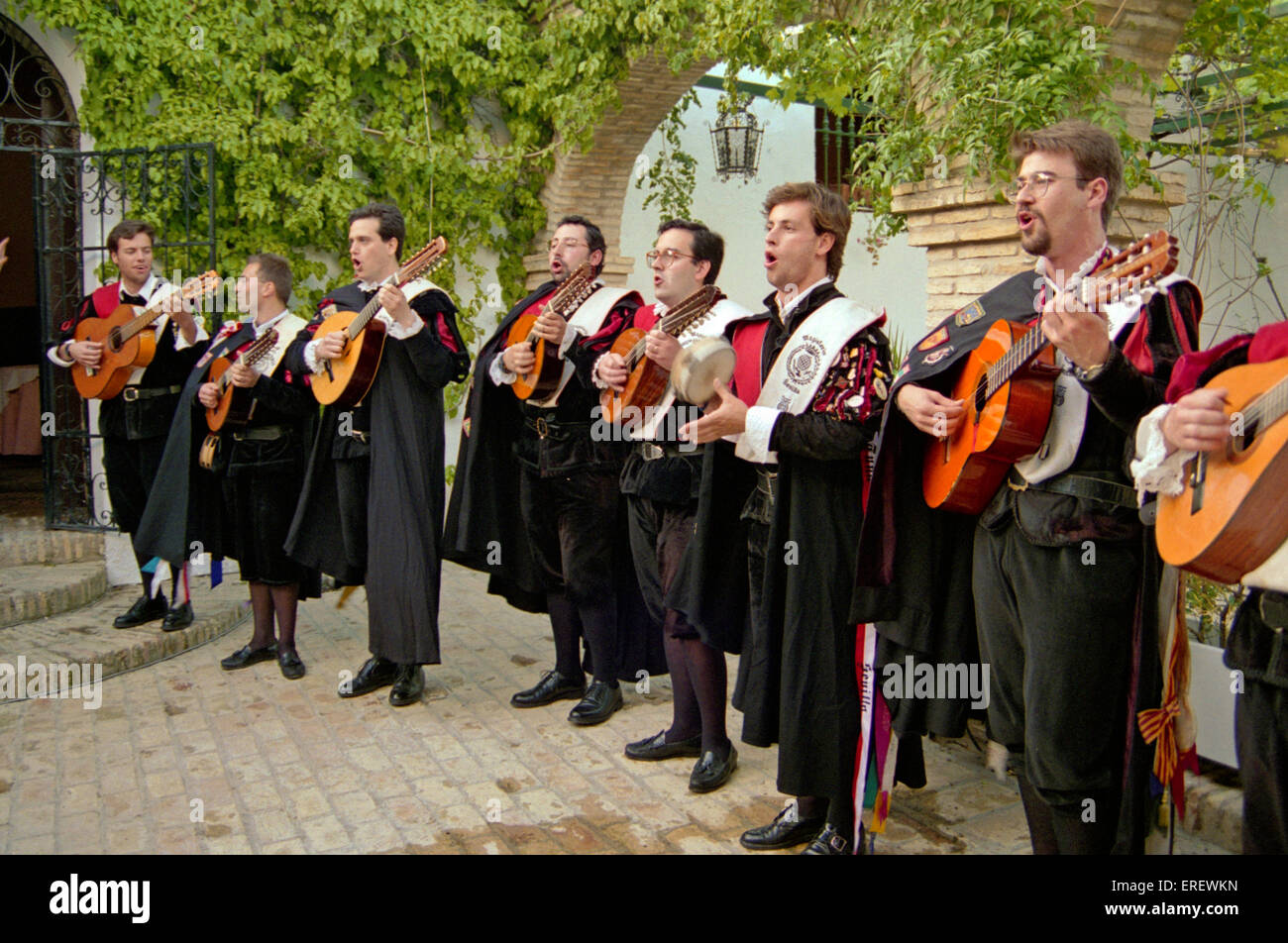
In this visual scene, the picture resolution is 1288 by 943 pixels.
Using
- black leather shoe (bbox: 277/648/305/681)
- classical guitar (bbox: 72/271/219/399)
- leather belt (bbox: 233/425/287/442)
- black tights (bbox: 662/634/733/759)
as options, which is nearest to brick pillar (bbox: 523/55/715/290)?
classical guitar (bbox: 72/271/219/399)

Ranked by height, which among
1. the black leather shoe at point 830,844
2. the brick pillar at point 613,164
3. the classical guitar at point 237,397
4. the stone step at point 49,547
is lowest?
the black leather shoe at point 830,844

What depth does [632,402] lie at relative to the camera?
13.2ft

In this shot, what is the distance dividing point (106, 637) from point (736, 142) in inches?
273

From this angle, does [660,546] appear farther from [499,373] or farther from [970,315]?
[970,315]

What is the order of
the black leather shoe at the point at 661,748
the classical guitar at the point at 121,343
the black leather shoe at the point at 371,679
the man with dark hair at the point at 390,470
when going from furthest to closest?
1. the classical guitar at the point at 121,343
2. the black leather shoe at the point at 371,679
3. the man with dark hair at the point at 390,470
4. the black leather shoe at the point at 661,748

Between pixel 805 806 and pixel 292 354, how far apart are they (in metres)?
3.39

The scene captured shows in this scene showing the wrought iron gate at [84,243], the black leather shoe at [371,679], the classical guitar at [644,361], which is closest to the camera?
the classical guitar at [644,361]

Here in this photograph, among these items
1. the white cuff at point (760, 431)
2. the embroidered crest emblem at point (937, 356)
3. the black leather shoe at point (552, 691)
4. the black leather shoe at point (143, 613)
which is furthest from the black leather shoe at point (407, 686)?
the embroidered crest emblem at point (937, 356)

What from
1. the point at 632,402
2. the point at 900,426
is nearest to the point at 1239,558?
the point at 900,426

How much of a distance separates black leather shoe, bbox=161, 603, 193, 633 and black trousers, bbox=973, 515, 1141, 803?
201 inches

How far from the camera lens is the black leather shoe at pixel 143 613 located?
6.39 meters

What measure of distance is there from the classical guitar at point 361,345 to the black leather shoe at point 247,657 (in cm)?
162

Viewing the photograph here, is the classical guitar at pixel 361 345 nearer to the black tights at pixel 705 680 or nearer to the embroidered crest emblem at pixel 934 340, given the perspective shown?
the black tights at pixel 705 680
